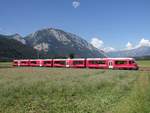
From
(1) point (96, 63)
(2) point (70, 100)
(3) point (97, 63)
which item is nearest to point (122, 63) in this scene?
(3) point (97, 63)

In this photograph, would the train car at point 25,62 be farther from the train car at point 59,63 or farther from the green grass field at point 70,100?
the green grass field at point 70,100

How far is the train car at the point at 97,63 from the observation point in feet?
263

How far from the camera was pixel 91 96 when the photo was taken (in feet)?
85.7

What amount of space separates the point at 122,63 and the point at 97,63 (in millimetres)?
9248

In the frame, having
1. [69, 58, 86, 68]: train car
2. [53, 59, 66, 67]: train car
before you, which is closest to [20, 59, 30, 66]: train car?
[53, 59, 66, 67]: train car

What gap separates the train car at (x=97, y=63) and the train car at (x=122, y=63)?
2.22 m

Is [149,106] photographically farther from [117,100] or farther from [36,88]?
[36,88]

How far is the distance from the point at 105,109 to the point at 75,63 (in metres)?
71.1

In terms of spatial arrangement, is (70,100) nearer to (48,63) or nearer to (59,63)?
(59,63)

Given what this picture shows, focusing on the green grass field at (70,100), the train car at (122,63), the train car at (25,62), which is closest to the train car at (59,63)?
the train car at (25,62)

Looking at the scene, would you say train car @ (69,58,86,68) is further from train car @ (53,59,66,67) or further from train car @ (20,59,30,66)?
train car @ (20,59,30,66)

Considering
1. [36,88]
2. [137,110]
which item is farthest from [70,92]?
[137,110]

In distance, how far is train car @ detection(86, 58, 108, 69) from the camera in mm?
80250

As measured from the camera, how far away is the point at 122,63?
75.4 meters
